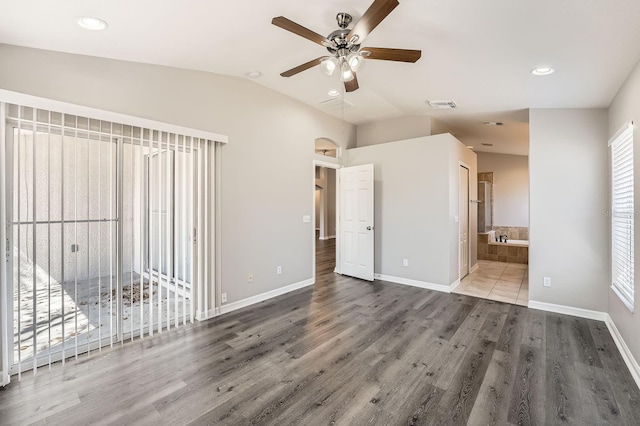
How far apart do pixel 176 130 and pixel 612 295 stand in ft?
17.3

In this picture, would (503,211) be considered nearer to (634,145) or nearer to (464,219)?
(464,219)

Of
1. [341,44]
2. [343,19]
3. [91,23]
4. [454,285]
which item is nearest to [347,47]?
[341,44]

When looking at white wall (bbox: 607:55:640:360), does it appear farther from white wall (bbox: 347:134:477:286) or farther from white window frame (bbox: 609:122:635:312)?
white wall (bbox: 347:134:477:286)

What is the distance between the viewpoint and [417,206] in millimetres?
5043

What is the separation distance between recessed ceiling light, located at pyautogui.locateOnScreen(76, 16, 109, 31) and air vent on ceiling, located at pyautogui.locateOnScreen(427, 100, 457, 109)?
394 centimetres

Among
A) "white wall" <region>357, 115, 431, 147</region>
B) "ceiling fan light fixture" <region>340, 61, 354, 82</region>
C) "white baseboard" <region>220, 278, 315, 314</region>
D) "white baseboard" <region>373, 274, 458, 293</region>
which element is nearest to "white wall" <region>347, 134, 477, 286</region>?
"white baseboard" <region>373, 274, 458, 293</region>

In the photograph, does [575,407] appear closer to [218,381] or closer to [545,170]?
[218,381]

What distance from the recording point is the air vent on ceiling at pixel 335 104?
476cm

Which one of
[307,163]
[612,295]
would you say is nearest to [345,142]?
[307,163]

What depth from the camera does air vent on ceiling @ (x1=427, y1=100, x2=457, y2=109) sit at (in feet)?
13.9

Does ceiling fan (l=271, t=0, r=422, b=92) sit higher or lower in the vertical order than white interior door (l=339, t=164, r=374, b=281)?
higher

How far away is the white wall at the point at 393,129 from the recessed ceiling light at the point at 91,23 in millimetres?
4561

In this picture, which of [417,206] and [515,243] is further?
A: [515,243]

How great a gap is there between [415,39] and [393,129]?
3.02 meters
